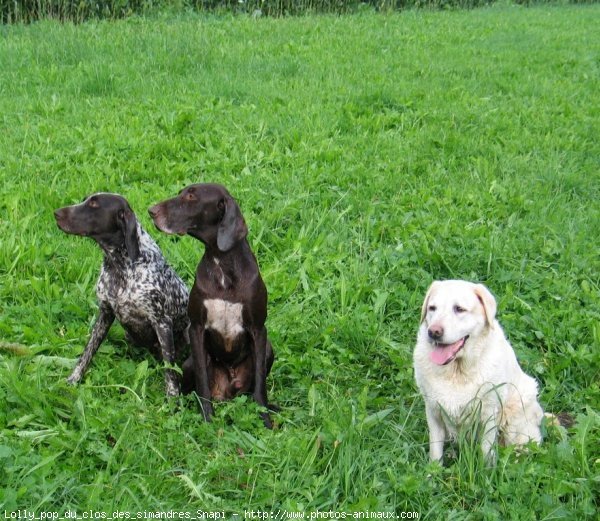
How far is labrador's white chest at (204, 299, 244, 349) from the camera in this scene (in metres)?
4.22

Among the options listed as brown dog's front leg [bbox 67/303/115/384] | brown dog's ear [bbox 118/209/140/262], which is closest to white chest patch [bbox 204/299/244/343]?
brown dog's ear [bbox 118/209/140/262]

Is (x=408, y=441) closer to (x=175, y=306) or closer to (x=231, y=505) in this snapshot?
(x=231, y=505)

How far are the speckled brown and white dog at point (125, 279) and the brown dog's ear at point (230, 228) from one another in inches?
24.7

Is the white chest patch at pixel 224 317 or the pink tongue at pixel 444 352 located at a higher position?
the pink tongue at pixel 444 352

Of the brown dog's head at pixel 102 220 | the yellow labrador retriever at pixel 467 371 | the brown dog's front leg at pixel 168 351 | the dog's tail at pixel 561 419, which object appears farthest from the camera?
the brown dog's front leg at pixel 168 351

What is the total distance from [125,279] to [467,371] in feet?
6.81

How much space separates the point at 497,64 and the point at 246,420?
9065mm

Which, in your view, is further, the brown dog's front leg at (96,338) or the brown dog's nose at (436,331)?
the brown dog's front leg at (96,338)

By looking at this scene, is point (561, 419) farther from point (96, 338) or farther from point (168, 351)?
point (96, 338)

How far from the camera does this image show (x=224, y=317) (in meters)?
4.26

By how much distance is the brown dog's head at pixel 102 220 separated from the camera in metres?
4.37

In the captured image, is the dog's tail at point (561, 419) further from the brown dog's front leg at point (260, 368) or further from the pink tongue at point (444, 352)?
the brown dog's front leg at point (260, 368)

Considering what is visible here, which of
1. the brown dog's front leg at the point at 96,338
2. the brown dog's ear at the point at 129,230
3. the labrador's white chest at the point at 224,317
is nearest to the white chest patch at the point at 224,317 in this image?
the labrador's white chest at the point at 224,317

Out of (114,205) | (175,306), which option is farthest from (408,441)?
Result: (114,205)
